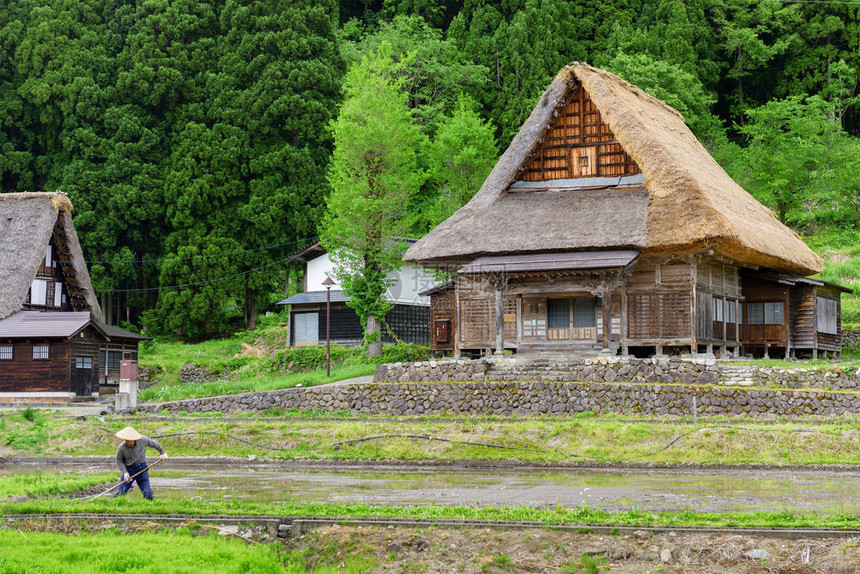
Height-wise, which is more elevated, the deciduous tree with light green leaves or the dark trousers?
the deciduous tree with light green leaves

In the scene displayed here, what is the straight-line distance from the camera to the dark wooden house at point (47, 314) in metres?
36.1

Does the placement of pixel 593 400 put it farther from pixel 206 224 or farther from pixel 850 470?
pixel 206 224

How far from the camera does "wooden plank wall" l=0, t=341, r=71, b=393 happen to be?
3603cm

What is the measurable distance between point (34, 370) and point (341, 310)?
1230 centimetres

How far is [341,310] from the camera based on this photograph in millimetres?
41906

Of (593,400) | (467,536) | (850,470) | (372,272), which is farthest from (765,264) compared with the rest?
(467,536)

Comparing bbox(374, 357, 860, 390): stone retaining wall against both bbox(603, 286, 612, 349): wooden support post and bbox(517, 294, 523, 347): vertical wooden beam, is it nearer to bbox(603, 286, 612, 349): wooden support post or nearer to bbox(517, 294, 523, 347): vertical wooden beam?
bbox(603, 286, 612, 349): wooden support post

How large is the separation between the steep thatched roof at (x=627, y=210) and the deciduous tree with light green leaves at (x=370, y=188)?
10.7 feet

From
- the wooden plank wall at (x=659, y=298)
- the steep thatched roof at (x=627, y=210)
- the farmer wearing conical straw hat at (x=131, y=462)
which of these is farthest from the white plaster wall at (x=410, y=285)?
the farmer wearing conical straw hat at (x=131, y=462)

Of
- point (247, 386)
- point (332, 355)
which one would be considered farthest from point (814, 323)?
point (247, 386)

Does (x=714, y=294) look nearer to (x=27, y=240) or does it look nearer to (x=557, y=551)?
(x=557, y=551)

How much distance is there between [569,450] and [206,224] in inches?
1196

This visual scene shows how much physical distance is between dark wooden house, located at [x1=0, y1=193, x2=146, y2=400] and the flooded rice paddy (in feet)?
56.3

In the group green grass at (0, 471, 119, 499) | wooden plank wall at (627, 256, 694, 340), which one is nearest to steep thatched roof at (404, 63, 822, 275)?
wooden plank wall at (627, 256, 694, 340)
